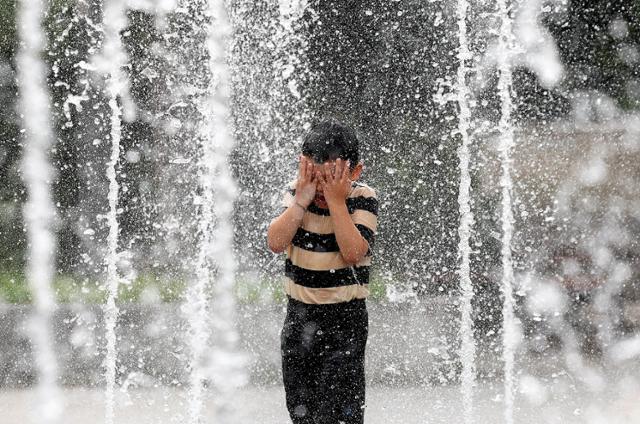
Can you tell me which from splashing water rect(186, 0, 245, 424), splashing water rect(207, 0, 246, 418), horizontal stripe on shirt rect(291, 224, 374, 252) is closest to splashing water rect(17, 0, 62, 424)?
splashing water rect(186, 0, 245, 424)

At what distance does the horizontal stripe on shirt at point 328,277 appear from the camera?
7.39ft

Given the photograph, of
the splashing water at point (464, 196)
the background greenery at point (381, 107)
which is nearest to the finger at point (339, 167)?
the splashing water at point (464, 196)

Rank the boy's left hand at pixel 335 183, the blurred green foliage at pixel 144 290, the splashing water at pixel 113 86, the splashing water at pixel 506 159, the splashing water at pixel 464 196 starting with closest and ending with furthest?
1. the boy's left hand at pixel 335 183
2. the splashing water at pixel 464 196
3. the blurred green foliage at pixel 144 290
4. the splashing water at pixel 506 159
5. the splashing water at pixel 113 86

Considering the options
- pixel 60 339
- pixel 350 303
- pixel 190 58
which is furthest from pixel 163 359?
pixel 350 303

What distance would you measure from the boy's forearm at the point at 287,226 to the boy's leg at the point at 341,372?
0.29 meters

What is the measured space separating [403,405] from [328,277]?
86.4 inches

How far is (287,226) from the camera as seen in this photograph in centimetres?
221

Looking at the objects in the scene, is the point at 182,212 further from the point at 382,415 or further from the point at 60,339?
the point at 382,415

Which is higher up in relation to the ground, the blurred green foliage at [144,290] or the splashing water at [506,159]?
the splashing water at [506,159]

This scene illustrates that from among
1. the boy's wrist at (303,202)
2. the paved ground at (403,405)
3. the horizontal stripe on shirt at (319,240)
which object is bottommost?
the paved ground at (403,405)

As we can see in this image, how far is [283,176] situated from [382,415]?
225 cm

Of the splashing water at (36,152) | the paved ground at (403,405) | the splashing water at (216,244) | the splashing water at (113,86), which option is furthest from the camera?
the splashing water at (36,152)

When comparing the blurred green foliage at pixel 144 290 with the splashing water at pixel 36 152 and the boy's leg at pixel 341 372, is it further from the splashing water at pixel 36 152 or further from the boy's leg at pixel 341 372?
the boy's leg at pixel 341 372

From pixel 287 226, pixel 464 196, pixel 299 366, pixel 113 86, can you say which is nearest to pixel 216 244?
pixel 464 196
